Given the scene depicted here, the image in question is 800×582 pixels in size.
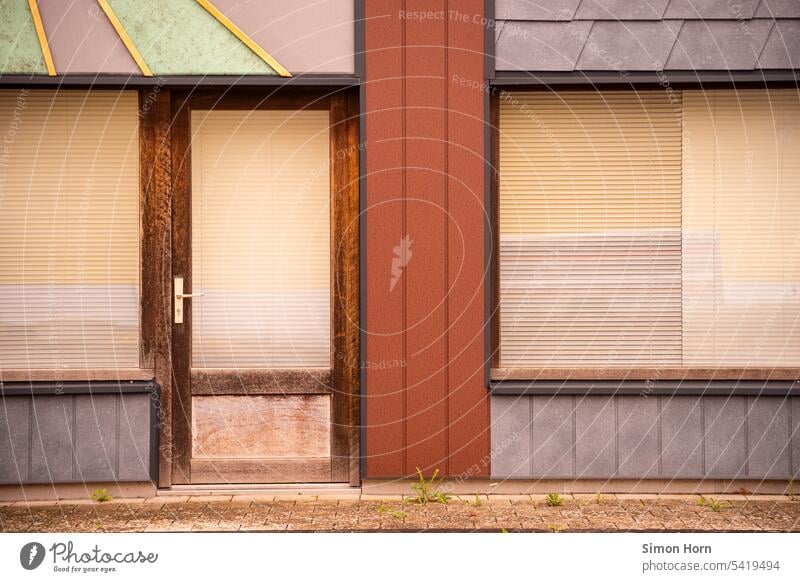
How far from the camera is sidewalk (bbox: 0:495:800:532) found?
707 centimetres

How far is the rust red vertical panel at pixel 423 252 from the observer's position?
7832 millimetres

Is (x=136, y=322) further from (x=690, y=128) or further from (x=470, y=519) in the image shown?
(x=690, y=128)

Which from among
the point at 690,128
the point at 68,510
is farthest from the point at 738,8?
the point at 68,510

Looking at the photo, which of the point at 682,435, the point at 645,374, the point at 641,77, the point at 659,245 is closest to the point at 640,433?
the point at 682,435

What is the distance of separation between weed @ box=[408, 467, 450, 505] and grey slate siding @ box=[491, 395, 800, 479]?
0.44 meters

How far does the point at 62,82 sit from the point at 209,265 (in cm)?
152

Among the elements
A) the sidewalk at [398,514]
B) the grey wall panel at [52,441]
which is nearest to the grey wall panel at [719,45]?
the sidewalk at [398,514]

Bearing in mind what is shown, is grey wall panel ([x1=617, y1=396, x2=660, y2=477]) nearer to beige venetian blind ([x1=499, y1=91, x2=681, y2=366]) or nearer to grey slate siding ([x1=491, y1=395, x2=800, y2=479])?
grey slate siding ([x1=491, y1=395, x2=800, y2=479])

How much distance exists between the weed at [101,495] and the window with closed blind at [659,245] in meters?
2.80

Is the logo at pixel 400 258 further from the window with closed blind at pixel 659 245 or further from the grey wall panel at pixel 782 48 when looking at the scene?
the grey wall panel at pixel 782 48

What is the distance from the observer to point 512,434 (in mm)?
7898

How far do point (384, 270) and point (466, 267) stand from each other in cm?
54
